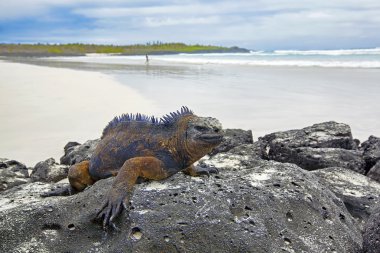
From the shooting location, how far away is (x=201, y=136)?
10.4 ft

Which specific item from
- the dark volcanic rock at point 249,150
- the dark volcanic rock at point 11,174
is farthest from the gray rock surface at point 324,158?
the dark volcanic rock at point 11,174

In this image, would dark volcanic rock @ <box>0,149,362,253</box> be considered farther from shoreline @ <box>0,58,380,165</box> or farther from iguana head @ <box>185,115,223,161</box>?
shoreline @ <box>0,58,380,165</box>

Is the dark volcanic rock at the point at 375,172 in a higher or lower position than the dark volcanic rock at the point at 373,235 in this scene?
lower

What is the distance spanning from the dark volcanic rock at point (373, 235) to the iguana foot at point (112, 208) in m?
1.50

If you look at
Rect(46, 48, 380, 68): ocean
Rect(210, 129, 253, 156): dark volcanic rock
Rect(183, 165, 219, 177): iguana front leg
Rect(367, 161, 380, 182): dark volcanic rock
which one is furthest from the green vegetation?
Rect(183, 165, 219, 177): iguana front leg

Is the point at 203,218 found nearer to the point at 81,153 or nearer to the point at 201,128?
the point at 201,128

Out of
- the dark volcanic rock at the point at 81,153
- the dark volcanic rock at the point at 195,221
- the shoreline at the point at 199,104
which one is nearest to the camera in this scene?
the dark volcanic rock at the point at 195,221

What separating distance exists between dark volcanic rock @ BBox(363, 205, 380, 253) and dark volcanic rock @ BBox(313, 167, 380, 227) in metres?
0.86

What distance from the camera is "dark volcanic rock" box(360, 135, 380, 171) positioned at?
18.6ft

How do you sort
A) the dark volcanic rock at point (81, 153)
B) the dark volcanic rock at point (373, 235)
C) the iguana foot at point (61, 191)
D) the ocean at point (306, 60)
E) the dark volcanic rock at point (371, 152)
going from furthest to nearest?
the ocean at point (306, 60) < the dark volcanic rock at point (371, 152) < the dark volcanic rock at point (81, 153) < the iguana foot at point (61, 191) < the dark volcanic rock at point (373, 235)

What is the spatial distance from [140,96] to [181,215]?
407 inches

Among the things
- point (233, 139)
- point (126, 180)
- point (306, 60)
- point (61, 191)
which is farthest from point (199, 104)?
point (306, 60)

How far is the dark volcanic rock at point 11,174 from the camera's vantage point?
5.20m

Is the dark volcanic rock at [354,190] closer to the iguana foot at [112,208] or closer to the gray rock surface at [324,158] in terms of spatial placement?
the gray rock surface at [324,158]
